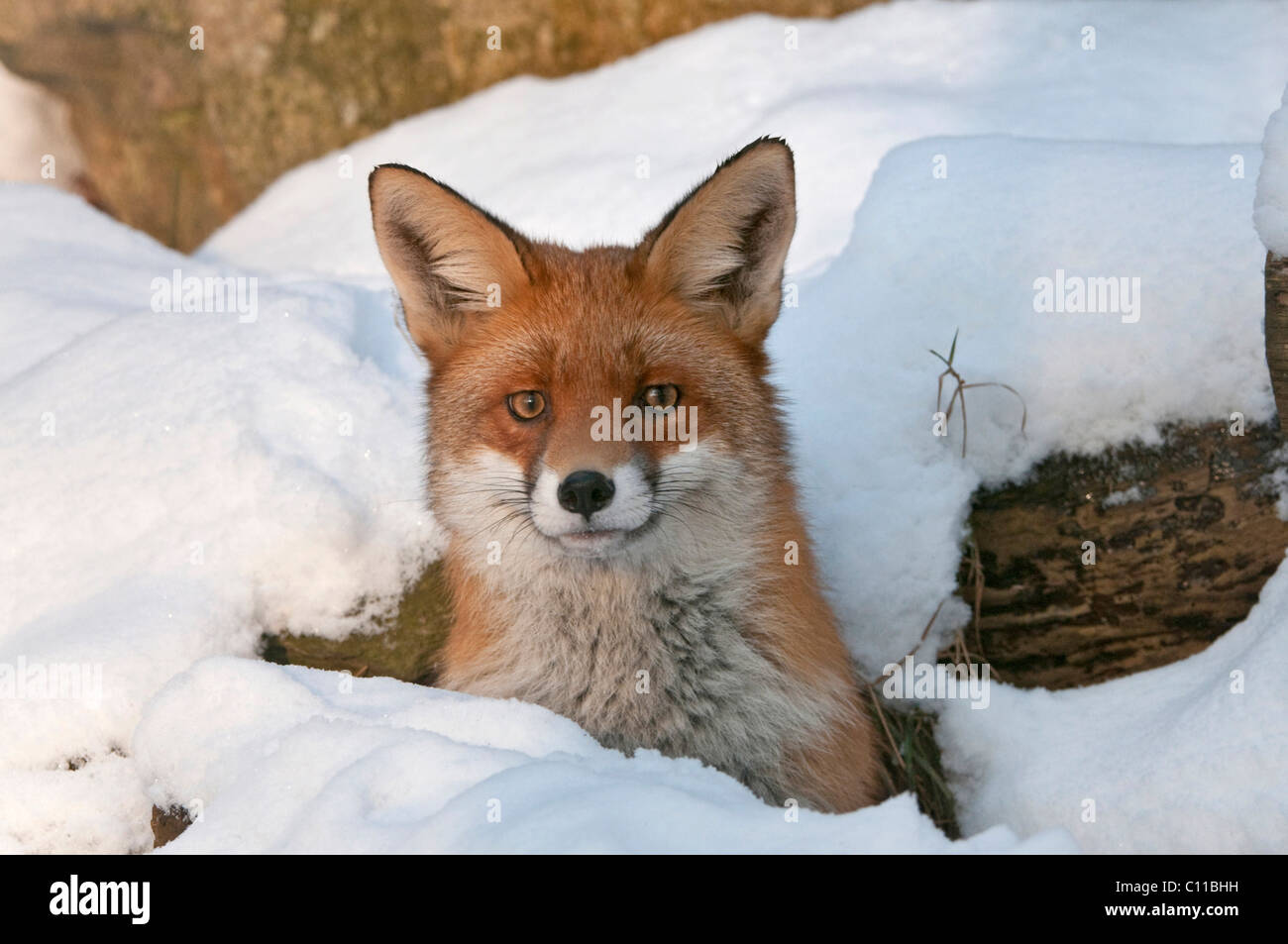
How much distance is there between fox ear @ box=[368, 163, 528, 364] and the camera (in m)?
2.94

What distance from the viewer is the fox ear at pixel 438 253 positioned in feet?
9.66

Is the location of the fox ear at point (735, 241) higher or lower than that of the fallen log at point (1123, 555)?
higher

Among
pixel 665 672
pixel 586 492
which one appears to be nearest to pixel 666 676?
pixel 665 672

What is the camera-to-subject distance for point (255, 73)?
20.4 ft

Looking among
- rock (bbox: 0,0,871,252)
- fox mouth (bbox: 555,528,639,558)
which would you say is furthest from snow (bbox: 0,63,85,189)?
fox mouth (bbox: 555,528,639,558)

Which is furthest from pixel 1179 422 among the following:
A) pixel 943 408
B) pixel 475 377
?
pixel 475 377
